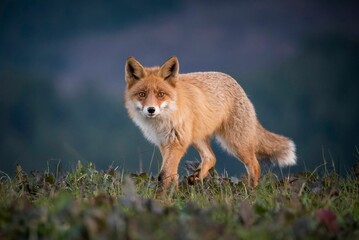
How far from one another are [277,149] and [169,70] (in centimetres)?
217

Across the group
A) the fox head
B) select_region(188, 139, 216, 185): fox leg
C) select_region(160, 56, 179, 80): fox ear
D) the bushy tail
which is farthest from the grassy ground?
the bushy tail

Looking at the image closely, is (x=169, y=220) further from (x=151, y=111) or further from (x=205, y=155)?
(x=205, y=155)

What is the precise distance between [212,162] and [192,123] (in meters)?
0.82

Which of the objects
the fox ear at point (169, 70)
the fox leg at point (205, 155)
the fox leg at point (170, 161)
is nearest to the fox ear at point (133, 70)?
the fox ear at point (169, 70)

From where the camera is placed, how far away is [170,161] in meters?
5.89

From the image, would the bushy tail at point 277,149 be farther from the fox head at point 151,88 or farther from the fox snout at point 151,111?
the fox snout at point 151,111

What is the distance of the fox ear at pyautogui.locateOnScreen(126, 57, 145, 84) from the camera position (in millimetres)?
5852

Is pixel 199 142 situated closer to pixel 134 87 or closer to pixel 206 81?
pixel 206 81

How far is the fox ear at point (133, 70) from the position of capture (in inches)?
230

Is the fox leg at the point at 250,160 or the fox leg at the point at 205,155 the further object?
the fox leg at the point at 250,160

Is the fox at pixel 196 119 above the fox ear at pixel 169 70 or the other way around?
the other way around

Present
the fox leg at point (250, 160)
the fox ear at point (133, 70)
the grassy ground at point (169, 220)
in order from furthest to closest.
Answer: the fox leg at point (250, 160)
the fox ear at point (133, 70)
the grassy ground at point (169, 220)

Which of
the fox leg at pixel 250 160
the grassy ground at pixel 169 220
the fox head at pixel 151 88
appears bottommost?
the fox leg at pixel 250 160

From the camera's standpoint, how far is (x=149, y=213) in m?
2.94
